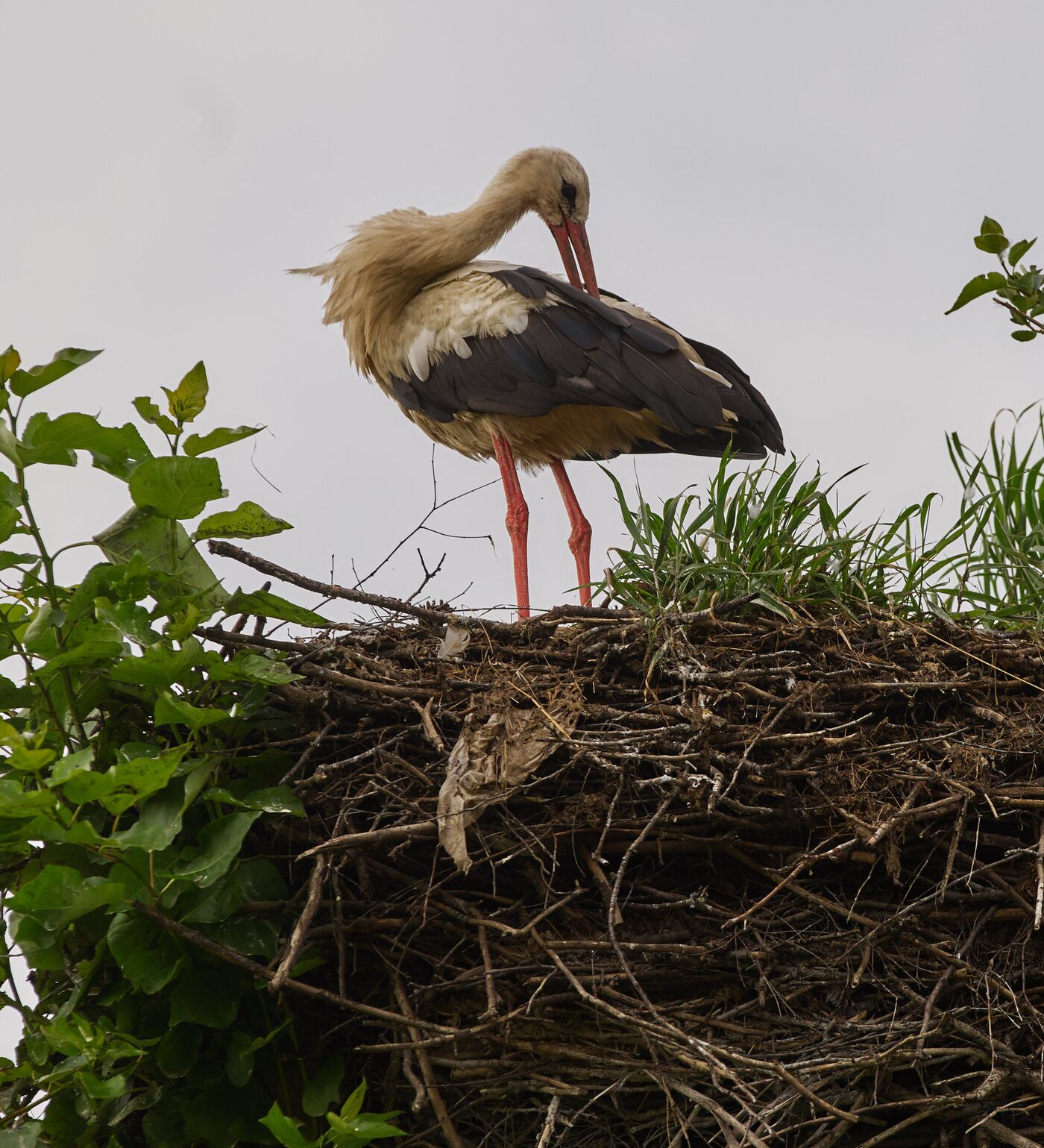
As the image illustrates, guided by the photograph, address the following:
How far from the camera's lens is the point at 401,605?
3270 mm

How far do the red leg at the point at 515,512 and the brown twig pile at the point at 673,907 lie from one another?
2190 mm

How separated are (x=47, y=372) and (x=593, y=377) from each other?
252 centimetres

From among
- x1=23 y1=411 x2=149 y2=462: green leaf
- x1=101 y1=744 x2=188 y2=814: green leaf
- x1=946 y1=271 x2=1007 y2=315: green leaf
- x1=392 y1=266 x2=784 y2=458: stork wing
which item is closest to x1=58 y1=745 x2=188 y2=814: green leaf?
x1=101 y1=744 x2=188 y2=814: green leaf

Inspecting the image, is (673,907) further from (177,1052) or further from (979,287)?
(979,287)

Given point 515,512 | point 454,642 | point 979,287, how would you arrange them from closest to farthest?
point 979,287 < point 454,642 < point 515,512

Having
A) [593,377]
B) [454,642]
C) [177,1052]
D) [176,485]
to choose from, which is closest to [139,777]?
[176,485]

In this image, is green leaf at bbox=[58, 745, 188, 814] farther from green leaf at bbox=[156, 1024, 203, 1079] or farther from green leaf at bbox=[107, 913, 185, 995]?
green leaf at bbox=[156, 1024, 203, 1079]

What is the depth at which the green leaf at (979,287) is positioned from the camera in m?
1.90

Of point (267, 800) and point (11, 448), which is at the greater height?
point (11, 448)

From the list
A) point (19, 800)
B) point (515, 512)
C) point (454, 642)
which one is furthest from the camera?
point (515, 512)

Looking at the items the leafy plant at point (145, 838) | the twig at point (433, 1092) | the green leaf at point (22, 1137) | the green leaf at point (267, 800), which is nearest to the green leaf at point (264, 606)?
the leafy plant at point (145, 838)

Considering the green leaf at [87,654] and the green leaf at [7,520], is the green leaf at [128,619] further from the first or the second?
the green leaf at [7,520]

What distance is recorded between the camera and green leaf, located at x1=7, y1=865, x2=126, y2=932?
2400 millimetres

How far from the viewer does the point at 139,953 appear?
2.60m
